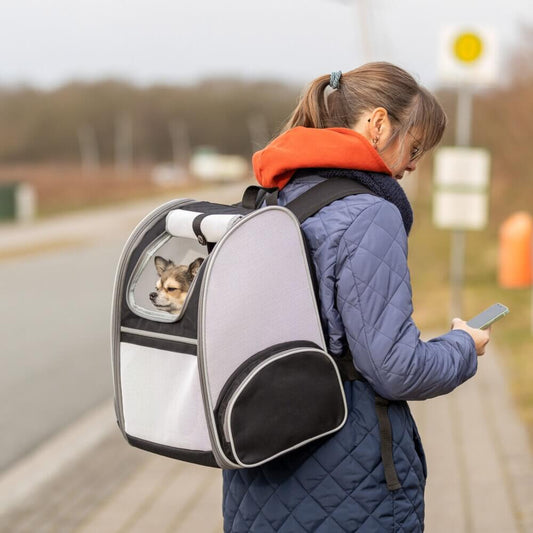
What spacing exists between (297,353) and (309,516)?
39 centimetres

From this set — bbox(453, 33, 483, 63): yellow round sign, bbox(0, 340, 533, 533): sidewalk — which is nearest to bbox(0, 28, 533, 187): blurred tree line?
bbox(453, 33, 483, 63): yellow round sign

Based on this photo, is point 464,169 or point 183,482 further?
point 464,169

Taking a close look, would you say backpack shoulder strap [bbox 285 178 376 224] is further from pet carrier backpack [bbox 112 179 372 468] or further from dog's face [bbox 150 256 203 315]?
dog's face [bbox 150 256 203 315]

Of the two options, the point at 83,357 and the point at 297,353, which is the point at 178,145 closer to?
the point at 83,357

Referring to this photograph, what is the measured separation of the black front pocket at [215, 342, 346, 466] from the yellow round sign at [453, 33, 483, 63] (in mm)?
7354

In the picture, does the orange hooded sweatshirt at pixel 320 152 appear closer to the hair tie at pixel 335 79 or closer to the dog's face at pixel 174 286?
the hair tie at pixel 335 79

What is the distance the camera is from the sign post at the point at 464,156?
9023 millimetres

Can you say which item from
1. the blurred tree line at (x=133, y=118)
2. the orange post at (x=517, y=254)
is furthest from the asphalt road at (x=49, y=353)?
the blurred tree line at (x=133, y=118)

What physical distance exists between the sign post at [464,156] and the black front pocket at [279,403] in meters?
7.20

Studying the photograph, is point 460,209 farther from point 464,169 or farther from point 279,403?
point 279,403

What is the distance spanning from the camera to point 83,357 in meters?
9.50

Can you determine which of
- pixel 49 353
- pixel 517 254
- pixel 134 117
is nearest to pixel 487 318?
pixel 49 353

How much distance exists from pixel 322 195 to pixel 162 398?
1.78ft

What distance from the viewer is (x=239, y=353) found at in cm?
204
